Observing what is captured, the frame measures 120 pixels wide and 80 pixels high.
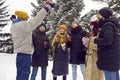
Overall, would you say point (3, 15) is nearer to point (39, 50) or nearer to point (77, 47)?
point (39, 50)

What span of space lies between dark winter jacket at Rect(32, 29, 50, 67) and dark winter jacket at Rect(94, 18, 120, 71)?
8.65 feet

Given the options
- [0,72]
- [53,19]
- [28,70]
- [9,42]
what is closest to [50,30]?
[53,19]

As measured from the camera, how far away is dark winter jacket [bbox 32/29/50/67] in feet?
28.6

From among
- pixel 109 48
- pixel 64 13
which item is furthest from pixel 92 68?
pixel 64 13

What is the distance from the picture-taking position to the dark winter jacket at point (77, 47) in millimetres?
8453

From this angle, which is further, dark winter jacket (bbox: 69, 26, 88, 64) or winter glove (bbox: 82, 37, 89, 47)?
dark winter jacket (bbox: 69, 26, 88, 64)

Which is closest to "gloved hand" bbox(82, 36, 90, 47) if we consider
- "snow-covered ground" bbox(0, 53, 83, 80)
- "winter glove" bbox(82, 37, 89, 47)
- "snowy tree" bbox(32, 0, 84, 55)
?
"winter glove" bbox(82, 37, 89, 47)

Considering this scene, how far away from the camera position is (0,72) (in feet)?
33.9

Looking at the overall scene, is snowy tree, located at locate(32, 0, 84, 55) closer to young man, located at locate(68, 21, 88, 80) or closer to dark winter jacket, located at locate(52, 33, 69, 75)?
dark winter jacket, located at locate(52, 33, 69, 75)

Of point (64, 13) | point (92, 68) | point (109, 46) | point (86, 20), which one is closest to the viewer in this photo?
point (109, 46)

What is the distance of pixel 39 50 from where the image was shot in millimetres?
8789

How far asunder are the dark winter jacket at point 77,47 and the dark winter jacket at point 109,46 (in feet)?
6.74

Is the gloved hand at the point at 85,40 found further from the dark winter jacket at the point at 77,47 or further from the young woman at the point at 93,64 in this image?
the dark winter jacket at the point at 77,47

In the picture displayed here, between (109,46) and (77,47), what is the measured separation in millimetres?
2270
